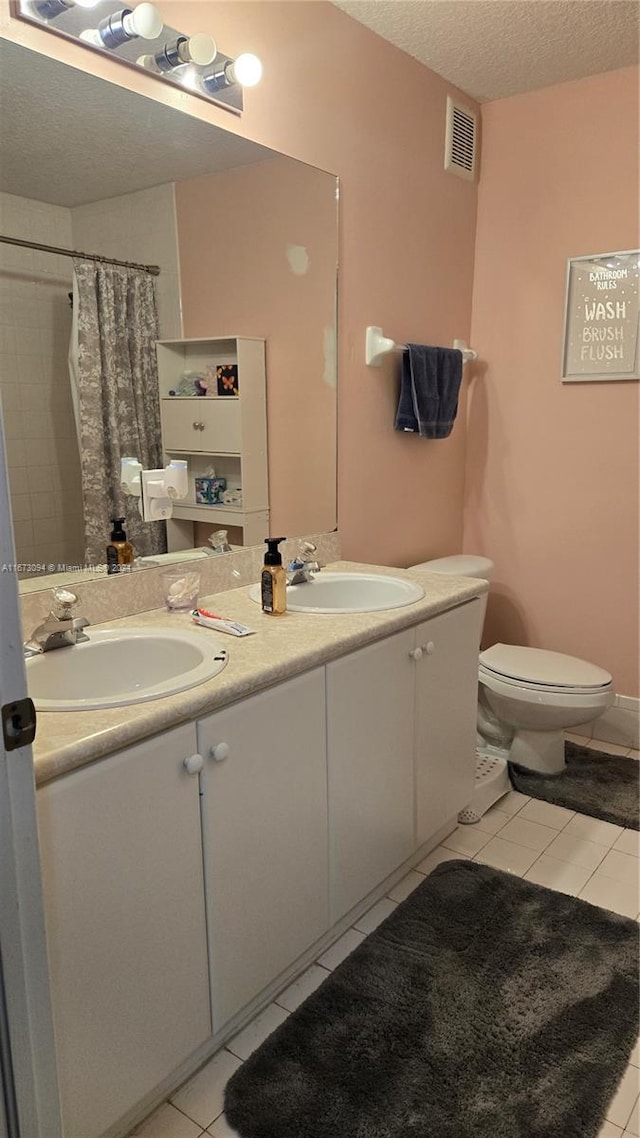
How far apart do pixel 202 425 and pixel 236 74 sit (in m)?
0.81

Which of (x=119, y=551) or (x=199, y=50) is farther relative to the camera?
(x=119, y=551)

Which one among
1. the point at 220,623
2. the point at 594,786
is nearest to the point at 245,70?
the point at 220,623

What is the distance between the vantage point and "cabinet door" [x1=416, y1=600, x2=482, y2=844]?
76.4 inches

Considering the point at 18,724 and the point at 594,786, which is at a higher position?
the point at 18,724

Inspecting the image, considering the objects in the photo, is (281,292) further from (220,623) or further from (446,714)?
(446,714)

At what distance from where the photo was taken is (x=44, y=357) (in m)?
1.54

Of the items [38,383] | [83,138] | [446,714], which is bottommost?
[446,714]

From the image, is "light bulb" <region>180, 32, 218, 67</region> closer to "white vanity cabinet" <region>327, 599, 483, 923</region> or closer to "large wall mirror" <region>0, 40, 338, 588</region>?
"large wall mirror" <region>0, 40, 338, 588</region>

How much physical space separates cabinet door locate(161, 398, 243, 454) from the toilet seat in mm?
1164

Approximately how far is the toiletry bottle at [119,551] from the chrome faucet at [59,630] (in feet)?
0.60

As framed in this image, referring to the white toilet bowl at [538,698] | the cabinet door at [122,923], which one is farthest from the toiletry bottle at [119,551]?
the white toilet bowl at [538,698]

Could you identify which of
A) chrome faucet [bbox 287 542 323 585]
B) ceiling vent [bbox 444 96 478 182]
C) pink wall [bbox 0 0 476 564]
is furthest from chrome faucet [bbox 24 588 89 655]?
ceiling vent [bbox 444 96 478 182]

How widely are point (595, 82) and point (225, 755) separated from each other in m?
2.58

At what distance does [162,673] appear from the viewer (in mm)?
1587
